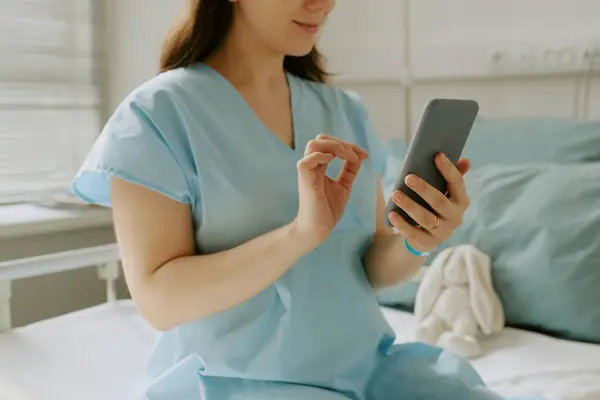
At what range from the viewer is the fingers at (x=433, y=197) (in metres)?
0.77

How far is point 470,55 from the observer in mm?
1796

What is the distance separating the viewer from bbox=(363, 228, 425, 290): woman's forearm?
3.10 ft

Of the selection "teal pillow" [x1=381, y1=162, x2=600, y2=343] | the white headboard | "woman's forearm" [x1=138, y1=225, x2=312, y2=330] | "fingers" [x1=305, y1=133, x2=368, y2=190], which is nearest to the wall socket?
the white headboard

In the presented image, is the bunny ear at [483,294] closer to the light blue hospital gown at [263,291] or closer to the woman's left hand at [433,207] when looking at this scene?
the light blue hospital gown at [263,291]

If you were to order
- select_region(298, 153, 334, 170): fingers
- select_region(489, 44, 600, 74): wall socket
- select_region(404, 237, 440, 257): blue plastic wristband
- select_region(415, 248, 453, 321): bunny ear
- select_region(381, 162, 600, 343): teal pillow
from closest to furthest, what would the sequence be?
1. select_region(298, 153, 334, 170): fingers
2. select_region(404, 237, 440, 257): blue plastic wristband
3. select_region(381, 162, 600, 343): teal pillow
4. select_region(415, 248, 453, 321): bunny ear
5. select_region(489, 44, 600, 74): wall socket

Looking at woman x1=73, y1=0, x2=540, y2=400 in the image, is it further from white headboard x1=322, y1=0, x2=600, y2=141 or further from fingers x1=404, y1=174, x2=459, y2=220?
white headboard x1=322, y1=0, x2=600, y2=141

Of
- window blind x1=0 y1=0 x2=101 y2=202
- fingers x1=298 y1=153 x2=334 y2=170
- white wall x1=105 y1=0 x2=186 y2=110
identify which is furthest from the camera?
white wall x1=105 y1=0 x2=186 y2=110

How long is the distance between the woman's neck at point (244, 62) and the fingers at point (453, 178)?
29 cm

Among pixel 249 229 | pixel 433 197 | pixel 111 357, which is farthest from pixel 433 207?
pixel 111 357

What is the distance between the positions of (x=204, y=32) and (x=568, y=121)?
93cm

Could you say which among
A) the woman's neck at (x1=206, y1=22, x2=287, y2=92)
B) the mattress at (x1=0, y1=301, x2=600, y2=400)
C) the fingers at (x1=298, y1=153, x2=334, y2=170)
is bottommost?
the mattress at (x1=0, y1=301, x2=600, y2=400)

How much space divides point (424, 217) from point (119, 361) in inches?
26.3

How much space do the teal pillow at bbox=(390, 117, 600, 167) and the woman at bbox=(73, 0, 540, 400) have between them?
2.30ft

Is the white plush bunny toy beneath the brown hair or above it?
beneath
